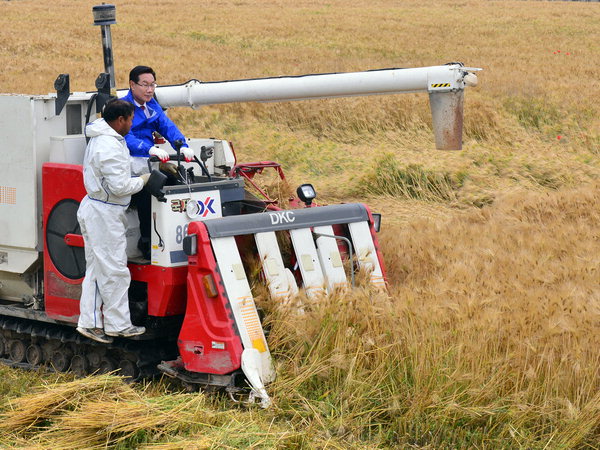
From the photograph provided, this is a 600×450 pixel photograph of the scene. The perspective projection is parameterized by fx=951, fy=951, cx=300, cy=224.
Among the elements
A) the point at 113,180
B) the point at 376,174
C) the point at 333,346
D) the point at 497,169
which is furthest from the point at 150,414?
the point at 497,169

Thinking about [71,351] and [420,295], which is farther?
[71,351]

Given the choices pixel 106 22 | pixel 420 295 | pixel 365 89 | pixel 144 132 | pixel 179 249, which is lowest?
pixel 420 295

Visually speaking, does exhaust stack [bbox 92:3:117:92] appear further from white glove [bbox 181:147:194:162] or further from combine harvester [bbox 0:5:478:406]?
white glove [bbox 181:147:194:162]

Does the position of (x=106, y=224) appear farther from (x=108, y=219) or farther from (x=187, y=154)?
(x=187, y=154)

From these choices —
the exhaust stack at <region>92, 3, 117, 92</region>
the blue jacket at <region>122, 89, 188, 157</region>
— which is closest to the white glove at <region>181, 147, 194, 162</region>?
the blue jacket at <region>122, 89, 188, 157</region>

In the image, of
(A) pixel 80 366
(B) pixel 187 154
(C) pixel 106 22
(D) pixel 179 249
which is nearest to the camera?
(D) pixel 179 249

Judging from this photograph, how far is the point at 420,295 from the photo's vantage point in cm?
684

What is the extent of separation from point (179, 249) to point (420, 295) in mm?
1801

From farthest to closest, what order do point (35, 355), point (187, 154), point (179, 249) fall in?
1. point (35, 355)
2. point (187, 154)
3. point (179, 249)

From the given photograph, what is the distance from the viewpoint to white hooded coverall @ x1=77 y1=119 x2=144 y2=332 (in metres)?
6.85

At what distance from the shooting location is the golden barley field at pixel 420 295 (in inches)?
227

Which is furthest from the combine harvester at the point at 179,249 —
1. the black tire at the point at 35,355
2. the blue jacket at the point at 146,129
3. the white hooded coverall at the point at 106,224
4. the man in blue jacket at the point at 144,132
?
the blue jacket at the point at 146,129

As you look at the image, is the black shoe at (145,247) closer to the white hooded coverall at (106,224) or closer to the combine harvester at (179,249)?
the combine harvester at (179,249)

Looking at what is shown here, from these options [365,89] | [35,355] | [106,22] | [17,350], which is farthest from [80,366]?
[365,89]
